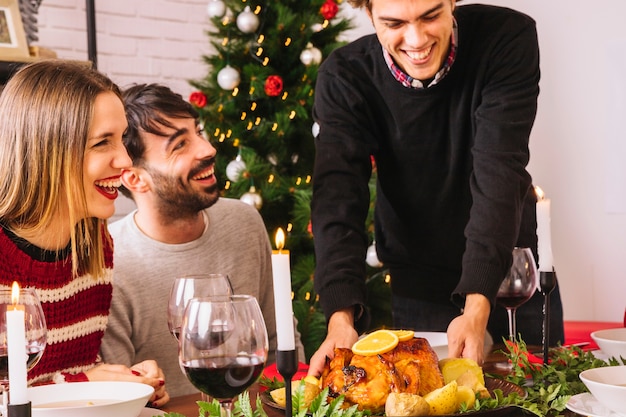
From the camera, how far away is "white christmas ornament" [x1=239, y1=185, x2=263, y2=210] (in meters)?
3.38

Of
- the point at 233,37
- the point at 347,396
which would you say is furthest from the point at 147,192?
the point at 233,37

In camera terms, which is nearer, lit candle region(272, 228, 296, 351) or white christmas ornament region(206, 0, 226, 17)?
lit candle region(272, 228, 296, 351)

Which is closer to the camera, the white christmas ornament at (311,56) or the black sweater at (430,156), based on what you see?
the black sweater at (430,156)

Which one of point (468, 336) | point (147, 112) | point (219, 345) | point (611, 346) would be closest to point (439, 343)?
point (468, 336)

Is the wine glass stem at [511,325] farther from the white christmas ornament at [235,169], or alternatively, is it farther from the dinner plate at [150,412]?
the white christmas ornament at [235,169]

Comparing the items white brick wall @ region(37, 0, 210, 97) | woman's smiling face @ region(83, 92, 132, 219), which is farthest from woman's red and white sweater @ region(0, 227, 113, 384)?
white brick wall @ region(37, 0, 210, 97)

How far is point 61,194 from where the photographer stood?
177 centimetres

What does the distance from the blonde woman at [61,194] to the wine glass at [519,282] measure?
0.81 m

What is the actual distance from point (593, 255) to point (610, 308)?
252mm

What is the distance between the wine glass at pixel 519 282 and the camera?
5.58ft

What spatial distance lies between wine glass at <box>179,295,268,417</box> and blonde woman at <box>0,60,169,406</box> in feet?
2.46

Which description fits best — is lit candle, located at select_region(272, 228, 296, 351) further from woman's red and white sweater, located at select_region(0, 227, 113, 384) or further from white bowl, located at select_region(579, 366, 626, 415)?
woman's red and white sweater, located at select_region(0, 227, 113, 384)

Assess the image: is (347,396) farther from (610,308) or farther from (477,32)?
(610,308)

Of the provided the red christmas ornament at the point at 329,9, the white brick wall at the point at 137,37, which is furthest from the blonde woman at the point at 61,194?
the white brick wall at the point at 137,37
